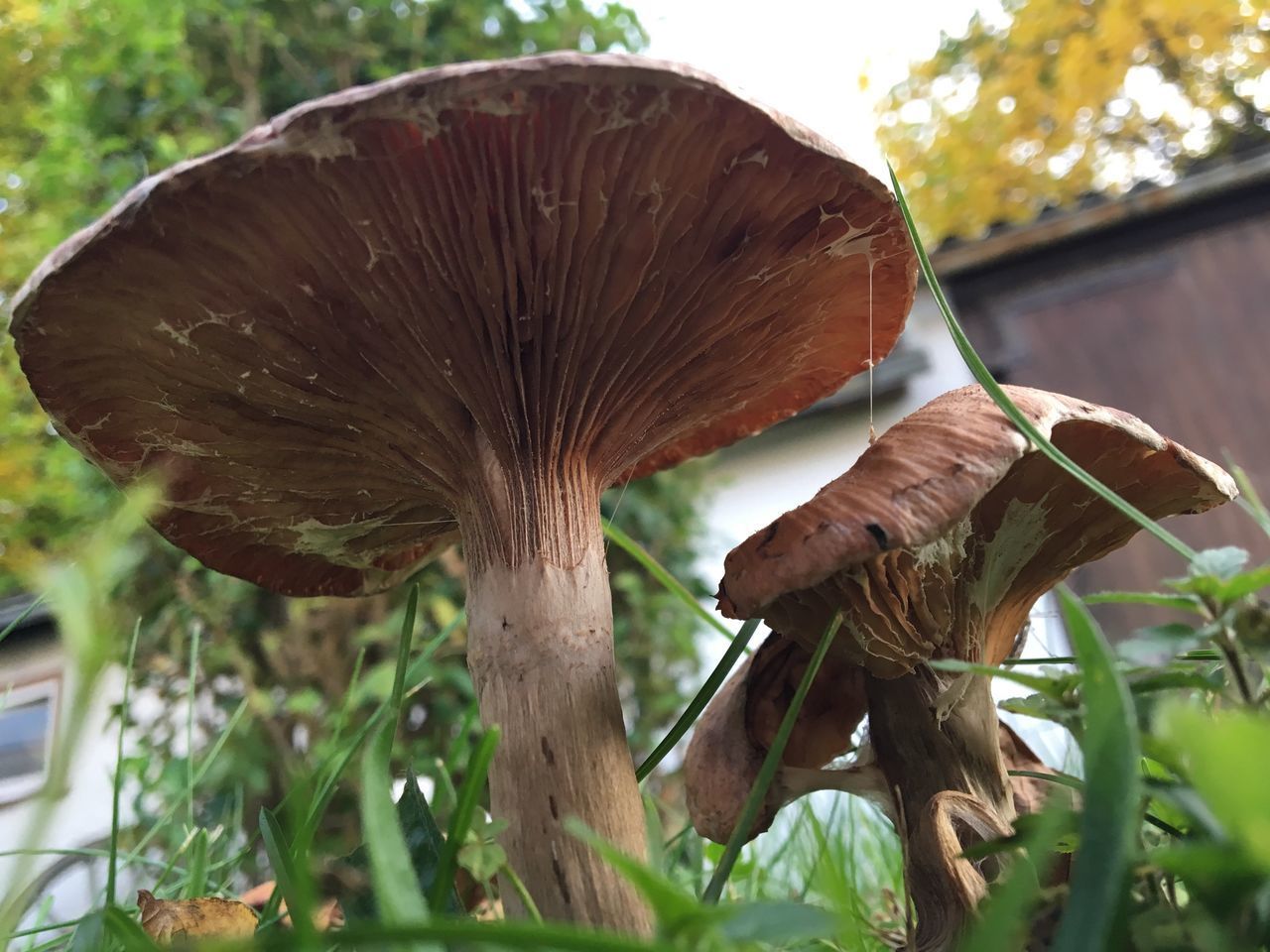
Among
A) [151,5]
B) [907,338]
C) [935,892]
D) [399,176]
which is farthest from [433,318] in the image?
[907,338]

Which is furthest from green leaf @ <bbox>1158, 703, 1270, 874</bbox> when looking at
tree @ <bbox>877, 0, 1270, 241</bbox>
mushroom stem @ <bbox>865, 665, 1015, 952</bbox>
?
tree @ <bbox>877, 0, 1270, 241</bbox>

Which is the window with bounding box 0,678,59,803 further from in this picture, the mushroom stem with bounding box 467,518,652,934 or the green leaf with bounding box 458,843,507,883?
the green leaf with bounding box 458,843,507,883

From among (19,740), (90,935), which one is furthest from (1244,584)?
(19,740)

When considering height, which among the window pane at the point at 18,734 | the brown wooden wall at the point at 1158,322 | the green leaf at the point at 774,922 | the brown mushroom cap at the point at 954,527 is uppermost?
the brown wooden wall at the point at 1158,322

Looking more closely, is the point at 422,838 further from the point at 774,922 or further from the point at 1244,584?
the point at 1244,584

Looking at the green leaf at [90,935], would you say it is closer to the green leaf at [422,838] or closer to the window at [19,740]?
the green leaf at [422,838]

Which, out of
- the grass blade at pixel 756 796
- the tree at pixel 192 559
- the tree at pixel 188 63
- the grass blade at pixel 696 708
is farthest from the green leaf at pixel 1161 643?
the tree at pixel 188 63

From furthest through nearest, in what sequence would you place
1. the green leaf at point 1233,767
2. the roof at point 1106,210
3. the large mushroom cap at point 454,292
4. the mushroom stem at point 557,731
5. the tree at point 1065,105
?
the tree at point 1065,105
the roof at point 1106,210
the mushroom stem at point 557,731
the large mushroom cap at point 454,292
the green leaf at point 1233,767
